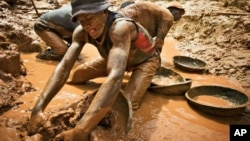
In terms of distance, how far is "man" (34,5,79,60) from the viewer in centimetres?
517

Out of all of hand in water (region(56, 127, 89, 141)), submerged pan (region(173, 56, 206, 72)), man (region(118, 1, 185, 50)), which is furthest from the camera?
submerged pan (region(173, 56, 206, 72))

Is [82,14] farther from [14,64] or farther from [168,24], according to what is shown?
[168,24]

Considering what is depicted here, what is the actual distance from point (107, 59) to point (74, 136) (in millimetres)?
933

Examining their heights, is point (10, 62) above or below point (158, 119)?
above

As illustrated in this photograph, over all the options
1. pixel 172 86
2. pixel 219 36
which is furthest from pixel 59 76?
pixel 219 36

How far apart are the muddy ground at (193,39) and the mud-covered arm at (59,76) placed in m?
0.22

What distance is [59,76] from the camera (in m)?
2.93

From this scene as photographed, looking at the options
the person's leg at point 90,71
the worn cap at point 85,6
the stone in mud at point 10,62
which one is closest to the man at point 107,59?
the worn cap at point 85,6

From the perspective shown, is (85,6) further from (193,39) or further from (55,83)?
(193,39)

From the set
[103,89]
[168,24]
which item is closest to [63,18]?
[168,24]

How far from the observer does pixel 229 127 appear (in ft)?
11.1

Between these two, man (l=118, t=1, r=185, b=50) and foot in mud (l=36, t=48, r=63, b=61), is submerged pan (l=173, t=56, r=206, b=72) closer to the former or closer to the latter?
man (l=118, t=1, r=185, b=50)

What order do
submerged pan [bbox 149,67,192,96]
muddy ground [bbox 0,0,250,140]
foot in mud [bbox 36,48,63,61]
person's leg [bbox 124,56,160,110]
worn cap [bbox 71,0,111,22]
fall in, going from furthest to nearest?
foot in mud [bbox 36,48,63,61], submerged pan [bbox 149,67,192,96], muddy ground [bbox 0,0,250,140], person's leg [bbox 124,56,160,110], worn cap [bbox 71,0,111,22]

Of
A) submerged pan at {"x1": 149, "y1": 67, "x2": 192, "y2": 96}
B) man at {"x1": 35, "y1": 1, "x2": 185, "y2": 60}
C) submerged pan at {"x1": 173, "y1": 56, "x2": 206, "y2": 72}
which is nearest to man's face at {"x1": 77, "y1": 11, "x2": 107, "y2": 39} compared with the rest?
submerged pan at {"x1": 149, "y1": 67, "x2": 192, "y2": 96}
